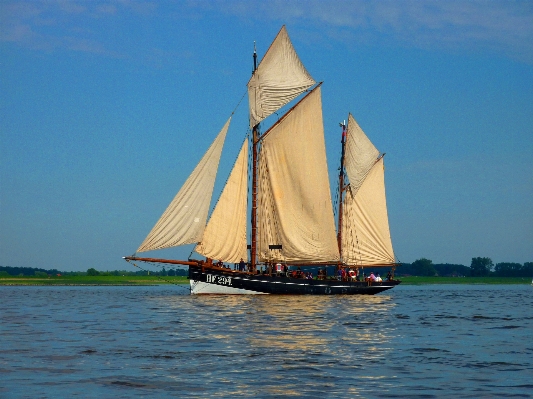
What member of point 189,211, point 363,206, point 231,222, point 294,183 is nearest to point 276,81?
point 294,183

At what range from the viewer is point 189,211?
69.2m

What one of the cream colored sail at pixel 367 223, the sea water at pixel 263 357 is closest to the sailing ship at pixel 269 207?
the cream colored sail at pixel 367 223

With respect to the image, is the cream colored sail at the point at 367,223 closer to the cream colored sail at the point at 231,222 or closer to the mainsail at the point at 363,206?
the mainsail at the point at 363,206

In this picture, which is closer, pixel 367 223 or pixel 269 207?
pixel 269 207

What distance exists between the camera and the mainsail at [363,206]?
9094 centimetres

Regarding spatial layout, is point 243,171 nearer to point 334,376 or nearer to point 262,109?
point 262,109

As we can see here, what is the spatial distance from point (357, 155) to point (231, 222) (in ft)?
78.9

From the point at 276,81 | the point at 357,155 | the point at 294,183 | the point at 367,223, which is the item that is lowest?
the point at 367,223

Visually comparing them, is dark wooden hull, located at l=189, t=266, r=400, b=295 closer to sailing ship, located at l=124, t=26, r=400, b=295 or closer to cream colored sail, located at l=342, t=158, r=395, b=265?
sailing ship, located at l=124, t=26, r=400, b=295

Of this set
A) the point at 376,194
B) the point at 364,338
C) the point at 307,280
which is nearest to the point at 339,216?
the point at 376,194

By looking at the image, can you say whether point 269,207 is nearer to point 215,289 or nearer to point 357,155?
point 215,289

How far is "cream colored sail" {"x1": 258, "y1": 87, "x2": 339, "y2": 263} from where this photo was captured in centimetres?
7544

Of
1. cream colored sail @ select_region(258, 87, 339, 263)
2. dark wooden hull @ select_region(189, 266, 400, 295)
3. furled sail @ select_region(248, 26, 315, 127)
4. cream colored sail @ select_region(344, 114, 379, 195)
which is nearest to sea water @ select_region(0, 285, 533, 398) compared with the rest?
dark wooden hull @ select_region(189, 266, 400, 295)

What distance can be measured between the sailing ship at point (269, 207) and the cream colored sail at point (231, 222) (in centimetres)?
9
